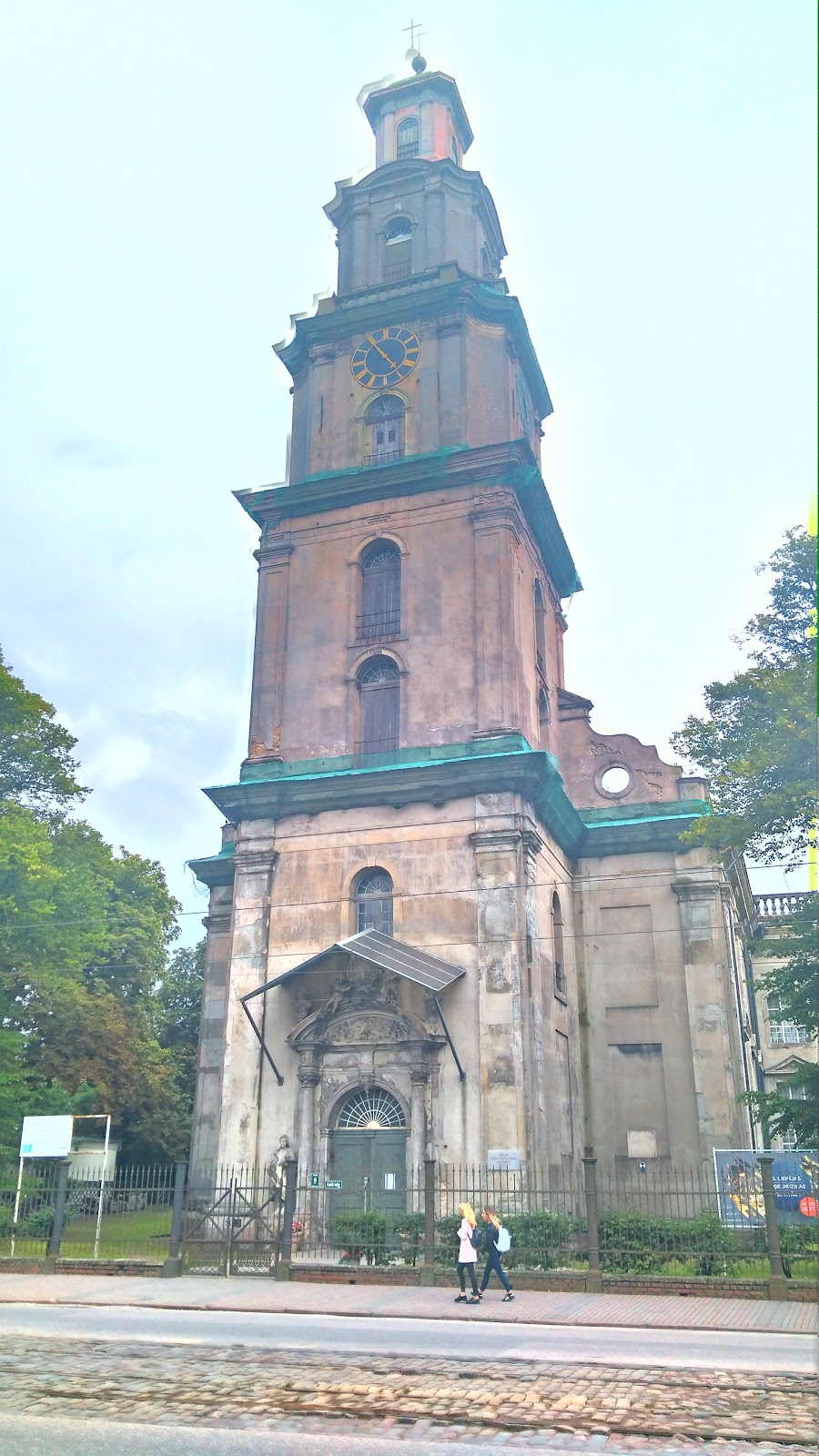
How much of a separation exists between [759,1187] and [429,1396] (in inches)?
545

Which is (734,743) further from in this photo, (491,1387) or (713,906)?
(491,1387)

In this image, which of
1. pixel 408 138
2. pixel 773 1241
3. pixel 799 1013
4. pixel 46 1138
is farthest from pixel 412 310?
pixel 773 1241

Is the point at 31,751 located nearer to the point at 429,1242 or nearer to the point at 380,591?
the point at 380,591

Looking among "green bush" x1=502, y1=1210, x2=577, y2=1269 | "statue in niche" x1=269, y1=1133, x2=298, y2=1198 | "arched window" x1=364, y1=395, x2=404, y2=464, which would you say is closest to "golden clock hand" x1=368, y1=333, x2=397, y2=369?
"arched window" x1=364, y1=395, x2=404, y2=464

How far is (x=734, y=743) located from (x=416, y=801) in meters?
7.86

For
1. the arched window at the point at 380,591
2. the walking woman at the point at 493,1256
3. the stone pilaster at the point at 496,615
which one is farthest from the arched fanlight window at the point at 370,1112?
the arched window at the point at 380,591

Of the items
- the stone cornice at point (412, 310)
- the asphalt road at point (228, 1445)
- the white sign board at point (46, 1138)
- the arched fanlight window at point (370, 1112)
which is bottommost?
the asphalt road at point (228, 1445)

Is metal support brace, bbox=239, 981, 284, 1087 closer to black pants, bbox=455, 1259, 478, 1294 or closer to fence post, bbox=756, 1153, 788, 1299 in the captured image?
black pants, bbox=455, 1259, 478, 1294

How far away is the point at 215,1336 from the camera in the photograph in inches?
531

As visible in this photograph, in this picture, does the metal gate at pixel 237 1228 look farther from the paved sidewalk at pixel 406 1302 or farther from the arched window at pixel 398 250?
the arched window at pixel 398 250

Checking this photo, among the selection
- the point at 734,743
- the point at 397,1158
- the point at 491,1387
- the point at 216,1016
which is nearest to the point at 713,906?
the point at 734,743

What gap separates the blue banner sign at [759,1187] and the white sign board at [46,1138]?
508 inches

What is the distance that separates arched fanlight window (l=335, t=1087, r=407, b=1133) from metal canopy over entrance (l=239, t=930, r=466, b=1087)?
65.2 inches

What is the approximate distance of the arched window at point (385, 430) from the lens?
32844mm
